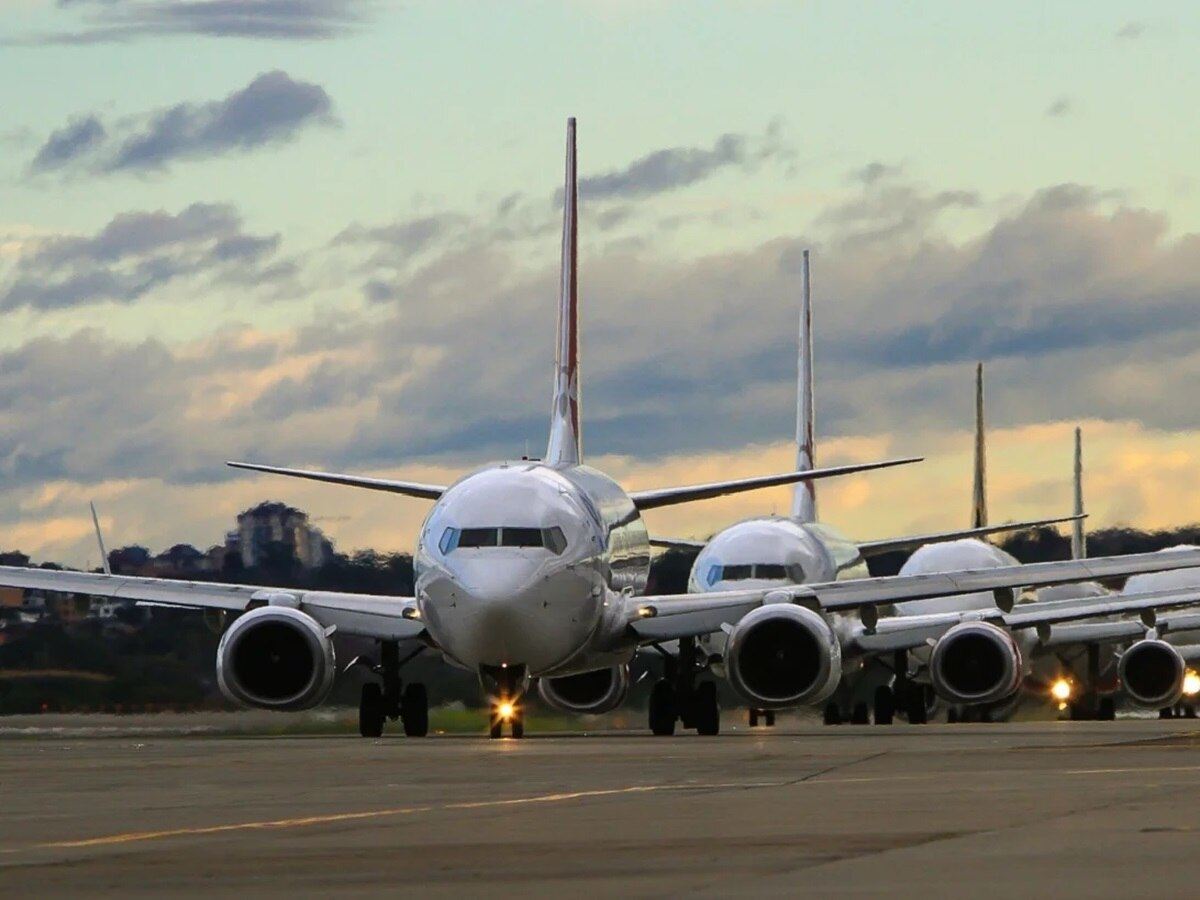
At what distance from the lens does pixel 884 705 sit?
52.1m

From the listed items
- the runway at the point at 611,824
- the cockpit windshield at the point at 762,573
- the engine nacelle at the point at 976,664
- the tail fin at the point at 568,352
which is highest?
the tail fin at the point at 568,352

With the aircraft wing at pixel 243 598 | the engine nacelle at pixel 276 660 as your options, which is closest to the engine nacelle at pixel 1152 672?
the aircraft wing at pixel 243 598

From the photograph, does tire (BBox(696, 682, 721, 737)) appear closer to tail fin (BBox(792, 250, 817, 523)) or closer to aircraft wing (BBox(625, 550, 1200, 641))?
aircraft wing (BBox(625, 550, 1200, 641))

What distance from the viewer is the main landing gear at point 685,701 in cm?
3634

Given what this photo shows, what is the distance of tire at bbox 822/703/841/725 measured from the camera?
5369cm

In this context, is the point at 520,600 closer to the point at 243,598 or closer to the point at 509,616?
the point at 509,616

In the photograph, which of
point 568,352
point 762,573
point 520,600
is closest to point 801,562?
point 762,573

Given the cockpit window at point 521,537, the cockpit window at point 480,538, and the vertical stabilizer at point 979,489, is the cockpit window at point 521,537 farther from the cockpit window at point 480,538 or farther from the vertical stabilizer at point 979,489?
the vertical stabilizer at point 979,489

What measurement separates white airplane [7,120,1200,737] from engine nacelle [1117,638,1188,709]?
20.8 m

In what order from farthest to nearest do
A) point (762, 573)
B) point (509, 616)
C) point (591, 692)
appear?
point (762, 573)
point (591, 692)
point (509, 616)

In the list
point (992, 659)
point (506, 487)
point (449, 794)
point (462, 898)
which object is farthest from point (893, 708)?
point (462, 898)

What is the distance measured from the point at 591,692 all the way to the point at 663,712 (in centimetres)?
789

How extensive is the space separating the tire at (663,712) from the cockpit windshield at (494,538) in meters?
5.51

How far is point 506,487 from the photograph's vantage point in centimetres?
3338
